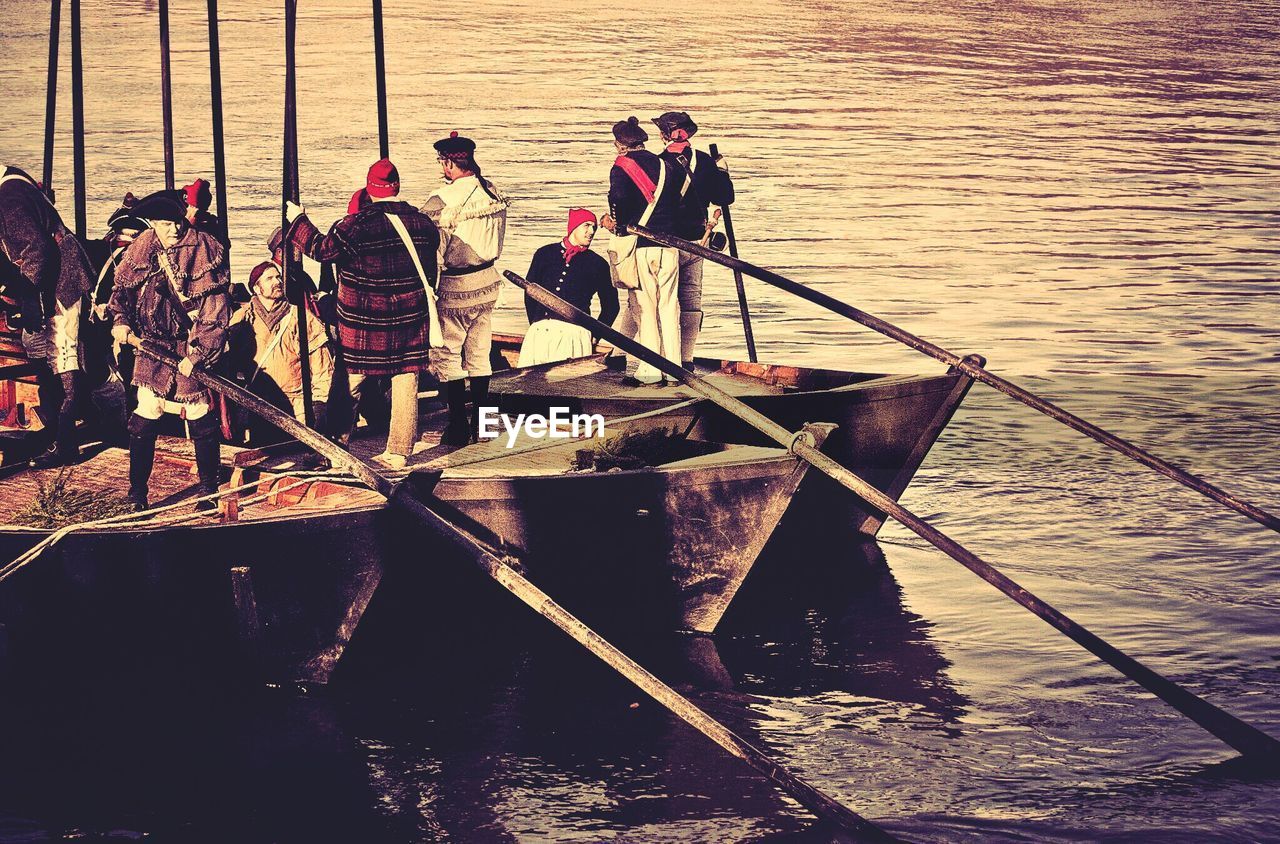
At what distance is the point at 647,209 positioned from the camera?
44.0ft

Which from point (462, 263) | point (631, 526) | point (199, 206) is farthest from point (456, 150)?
point (631, 526)

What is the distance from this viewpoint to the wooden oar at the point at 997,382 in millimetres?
11242

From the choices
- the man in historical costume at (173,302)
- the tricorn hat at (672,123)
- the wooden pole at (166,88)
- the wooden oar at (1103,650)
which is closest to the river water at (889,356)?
the wooden oar at (1103,650)

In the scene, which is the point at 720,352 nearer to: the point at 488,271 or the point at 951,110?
the point at 488,271

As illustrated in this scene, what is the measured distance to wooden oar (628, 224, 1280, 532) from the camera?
36.9 feet

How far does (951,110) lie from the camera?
121 feet

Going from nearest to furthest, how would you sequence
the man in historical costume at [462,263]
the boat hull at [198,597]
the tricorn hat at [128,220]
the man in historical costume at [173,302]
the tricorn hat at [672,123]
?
1. the boat hull at [198,597]
2. the man in historical costume at [173,302]
3. the tricorn hat at [128,220]
4. the man in historical costume at [462,263]
5. the tricorn hat at [672,123]

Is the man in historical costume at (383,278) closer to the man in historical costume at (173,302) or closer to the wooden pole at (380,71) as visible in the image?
the man in historical costume at (173,302)

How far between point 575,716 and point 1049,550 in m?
4.41

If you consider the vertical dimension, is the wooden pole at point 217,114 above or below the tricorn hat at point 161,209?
above

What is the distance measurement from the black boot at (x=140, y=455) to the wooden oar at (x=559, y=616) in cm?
40

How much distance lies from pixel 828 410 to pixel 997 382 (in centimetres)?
113

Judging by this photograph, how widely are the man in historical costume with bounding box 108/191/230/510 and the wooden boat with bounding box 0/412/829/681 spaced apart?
613mm

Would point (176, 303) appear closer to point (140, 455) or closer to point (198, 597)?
point (140, 455)
